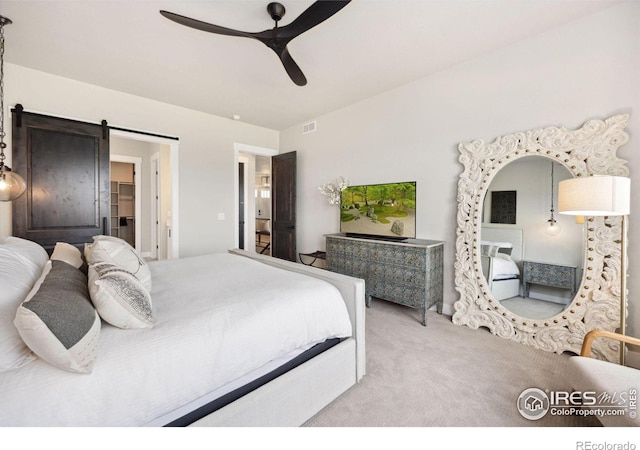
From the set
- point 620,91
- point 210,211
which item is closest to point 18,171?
point 210,211

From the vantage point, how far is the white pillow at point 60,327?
0.82 m

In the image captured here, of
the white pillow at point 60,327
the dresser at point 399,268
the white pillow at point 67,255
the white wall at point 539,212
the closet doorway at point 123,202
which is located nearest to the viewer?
the white pillow at point 60,327

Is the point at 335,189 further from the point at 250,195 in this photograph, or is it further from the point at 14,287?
the point at 14,287

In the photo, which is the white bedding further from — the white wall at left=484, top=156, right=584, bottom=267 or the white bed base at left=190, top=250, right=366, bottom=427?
the white bed base at left=190, top=250, right=366, bottom=427

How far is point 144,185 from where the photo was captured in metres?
5.85

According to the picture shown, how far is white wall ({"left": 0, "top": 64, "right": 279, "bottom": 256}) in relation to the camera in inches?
116

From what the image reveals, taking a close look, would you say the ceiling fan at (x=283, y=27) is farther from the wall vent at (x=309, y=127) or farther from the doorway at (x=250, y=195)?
the doorway at (x=250, y=195)

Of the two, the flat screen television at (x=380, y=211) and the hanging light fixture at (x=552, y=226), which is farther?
the flat screen television at (x=380, y=211)

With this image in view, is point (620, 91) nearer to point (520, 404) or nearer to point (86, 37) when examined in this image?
point (520, 404)

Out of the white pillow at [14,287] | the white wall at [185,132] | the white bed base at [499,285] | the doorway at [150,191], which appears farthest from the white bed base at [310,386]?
the doorway at [150,191]

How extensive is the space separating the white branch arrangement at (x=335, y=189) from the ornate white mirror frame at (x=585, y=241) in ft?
5.24

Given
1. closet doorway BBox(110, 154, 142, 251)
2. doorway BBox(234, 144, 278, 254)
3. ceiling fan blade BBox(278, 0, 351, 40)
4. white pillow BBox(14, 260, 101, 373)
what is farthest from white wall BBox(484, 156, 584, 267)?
closet doorway BBox(110, 154, 142, 251)

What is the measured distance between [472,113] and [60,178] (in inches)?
184

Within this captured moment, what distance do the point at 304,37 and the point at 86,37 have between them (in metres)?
1.94
